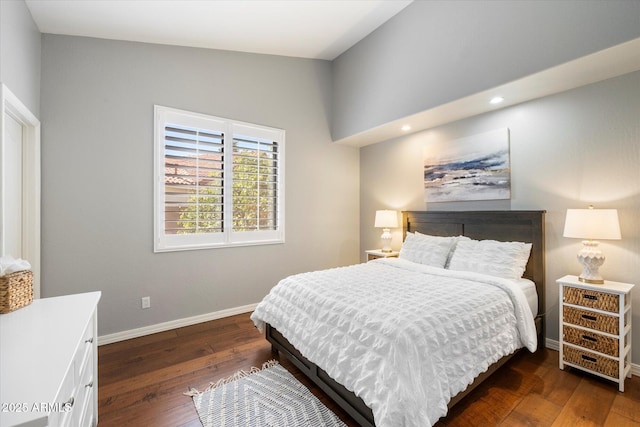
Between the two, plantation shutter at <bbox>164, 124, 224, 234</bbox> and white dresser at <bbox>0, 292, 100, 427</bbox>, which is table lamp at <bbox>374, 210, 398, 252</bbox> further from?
white dresser at <bbox>0, 292, 100, 427</bbox>

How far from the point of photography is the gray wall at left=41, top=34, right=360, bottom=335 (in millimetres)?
2641

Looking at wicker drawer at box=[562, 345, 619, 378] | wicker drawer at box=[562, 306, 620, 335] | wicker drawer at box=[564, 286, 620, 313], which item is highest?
wicker drawer at box=[564, 286, 620, 313]

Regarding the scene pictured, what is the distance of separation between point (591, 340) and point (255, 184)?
357cm

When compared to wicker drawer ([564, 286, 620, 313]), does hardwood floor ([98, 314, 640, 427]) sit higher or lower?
lower

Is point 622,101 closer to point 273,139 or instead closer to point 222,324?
point 273,139

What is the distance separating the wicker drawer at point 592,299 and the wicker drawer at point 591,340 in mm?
211

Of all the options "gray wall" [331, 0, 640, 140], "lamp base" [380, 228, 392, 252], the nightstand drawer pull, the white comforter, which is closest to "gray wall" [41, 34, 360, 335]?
"gray wall" [331, 0, 640, 140]

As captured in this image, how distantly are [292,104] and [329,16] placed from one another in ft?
3.97

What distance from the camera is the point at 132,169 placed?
295cm

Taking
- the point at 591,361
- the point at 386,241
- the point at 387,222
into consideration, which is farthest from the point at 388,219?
the point at 591,361

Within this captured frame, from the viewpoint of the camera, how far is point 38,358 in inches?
38.7

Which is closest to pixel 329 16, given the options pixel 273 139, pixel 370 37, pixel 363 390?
pixel 370 37

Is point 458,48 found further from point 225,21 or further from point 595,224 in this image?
point 225,21

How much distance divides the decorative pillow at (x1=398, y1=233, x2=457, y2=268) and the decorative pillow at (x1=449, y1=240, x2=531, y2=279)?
5.2 inches
